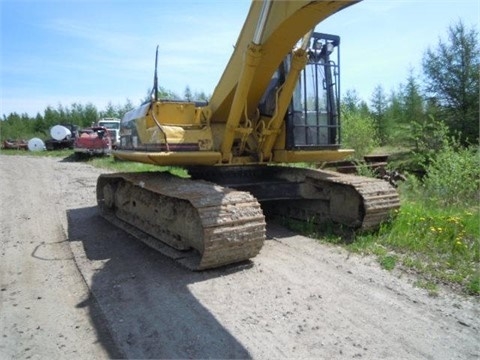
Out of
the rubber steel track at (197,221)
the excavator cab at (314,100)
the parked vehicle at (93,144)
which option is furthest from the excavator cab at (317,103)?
the parked vehicle at (93,144)

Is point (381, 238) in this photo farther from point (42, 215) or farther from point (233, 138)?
point (42, 215)

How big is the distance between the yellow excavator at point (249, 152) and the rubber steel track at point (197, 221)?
1cm

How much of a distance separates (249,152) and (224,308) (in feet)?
9.63

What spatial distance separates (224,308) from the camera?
360 cm

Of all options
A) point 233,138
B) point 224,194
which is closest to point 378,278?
point 224,194

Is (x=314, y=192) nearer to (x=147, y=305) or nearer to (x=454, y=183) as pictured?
(x=147, y=305)

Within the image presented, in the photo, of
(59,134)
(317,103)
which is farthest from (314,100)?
(59,134)

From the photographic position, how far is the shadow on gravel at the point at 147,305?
9.91ft

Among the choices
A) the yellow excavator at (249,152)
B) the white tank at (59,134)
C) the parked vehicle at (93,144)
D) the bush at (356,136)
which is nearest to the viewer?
the yellow excavator at (249,152)

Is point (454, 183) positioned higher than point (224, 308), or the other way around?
point (454, 183)

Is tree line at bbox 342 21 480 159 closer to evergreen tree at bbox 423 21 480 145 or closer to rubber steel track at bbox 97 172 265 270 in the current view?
evergreen tree at bbox 423 21 480 145

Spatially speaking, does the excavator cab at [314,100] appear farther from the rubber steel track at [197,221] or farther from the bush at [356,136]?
the bush at [356,136]

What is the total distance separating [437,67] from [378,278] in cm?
2002

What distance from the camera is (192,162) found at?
18.1ft
